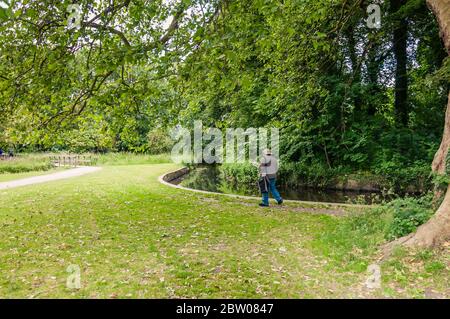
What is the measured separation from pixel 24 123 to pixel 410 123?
54.3ft

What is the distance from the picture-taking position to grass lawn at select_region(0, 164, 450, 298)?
4504mm

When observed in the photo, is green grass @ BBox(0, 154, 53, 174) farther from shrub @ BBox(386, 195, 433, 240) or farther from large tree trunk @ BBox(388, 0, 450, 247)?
large tree trunk @ BBox(388, 0, 450, 247)

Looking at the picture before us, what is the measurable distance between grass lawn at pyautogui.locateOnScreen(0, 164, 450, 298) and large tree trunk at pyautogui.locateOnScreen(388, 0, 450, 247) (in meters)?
0.28

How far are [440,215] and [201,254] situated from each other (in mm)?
3834

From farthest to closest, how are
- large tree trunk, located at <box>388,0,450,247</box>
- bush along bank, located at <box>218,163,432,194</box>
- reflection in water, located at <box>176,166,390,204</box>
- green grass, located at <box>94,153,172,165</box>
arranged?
1. green grass, located at <box>94,153,172,165</box>
2. bush along bank, located at <box>218,163,432,194</box>
3. reflection in water, located at <box>176,166,390,204</box>
4. large tree trunk, located at <box>388,0,450,247</box>

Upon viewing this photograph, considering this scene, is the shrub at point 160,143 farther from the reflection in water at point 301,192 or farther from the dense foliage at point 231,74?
the reflection in water at point 301,192

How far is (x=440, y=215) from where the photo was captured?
531 cm

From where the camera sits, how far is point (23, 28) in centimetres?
728

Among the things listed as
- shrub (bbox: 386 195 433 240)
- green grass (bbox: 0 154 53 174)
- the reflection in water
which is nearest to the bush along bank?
the reflection in water

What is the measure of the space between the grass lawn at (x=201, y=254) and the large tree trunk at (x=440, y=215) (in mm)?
283

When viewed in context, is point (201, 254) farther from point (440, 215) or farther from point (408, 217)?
point (440, 215)

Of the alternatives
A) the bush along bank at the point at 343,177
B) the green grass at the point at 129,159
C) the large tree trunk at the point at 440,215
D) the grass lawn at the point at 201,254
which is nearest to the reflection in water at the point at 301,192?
the bush along bank at the point at 343,177

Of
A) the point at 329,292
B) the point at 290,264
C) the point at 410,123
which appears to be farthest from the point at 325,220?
the point at 410,123

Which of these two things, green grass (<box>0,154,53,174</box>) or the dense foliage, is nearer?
the dense foliage
